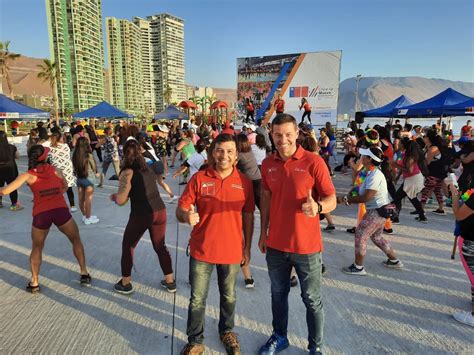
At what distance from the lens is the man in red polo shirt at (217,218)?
6.89ft

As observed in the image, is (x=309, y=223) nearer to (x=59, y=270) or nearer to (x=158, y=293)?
(x=158, y=293)

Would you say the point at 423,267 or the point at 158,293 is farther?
the point at 423,267

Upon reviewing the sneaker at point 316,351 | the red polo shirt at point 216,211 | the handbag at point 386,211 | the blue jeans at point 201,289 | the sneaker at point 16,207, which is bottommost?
the sneaker at point 16,207

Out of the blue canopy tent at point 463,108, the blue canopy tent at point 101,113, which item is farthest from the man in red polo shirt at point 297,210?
the blue canopy tent at point 101,113

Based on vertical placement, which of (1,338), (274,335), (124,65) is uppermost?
(124,65)

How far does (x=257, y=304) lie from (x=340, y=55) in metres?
19.3

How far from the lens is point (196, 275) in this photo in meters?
2.16

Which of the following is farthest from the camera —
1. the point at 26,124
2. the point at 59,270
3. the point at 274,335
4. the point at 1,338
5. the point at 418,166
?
the point at 26,124

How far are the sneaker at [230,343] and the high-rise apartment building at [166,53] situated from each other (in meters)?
125

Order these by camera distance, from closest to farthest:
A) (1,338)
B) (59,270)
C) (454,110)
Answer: (1,338)
(59,270)
(454,110)

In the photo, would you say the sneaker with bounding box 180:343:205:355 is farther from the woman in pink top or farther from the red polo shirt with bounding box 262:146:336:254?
the woman in pink top

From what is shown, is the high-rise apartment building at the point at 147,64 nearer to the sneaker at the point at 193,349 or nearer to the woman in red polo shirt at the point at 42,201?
the woman in red polo shirt at the point at 42,201

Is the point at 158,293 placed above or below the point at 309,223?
below

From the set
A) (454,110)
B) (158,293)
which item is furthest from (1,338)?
(454,110)
